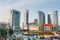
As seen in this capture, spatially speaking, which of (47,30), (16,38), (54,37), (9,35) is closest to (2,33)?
(9,35)

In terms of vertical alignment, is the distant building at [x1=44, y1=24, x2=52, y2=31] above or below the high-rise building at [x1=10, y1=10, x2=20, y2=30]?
below

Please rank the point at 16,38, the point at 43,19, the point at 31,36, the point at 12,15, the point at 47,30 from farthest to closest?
1. the point at 43,19
2. the point at 12,15
3. the point at 47,30
4. the point at 31,36
5. the point at 16,38

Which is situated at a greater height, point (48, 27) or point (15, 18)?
point (15, 18)

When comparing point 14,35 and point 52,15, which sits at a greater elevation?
point 52,15

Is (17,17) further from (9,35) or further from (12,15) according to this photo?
(9,35)

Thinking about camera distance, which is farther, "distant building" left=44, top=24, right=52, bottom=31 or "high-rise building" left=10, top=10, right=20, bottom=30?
"high-rise building" left=10, top=10, right=20, bottom=30

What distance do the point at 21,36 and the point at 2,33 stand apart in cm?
489

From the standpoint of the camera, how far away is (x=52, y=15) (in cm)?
7762

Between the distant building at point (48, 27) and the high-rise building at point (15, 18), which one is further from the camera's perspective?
the high-rise building at point (15, 18)

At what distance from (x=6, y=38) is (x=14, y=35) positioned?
5.45 feet

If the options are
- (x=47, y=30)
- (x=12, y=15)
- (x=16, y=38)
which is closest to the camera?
(x=16, y=38)

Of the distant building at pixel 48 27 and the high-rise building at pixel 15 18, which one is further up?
the high-rise building at pixel 15 18

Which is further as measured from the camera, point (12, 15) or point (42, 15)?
point (42, 15)

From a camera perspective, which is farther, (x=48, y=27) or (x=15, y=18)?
(x=15, y=18)
